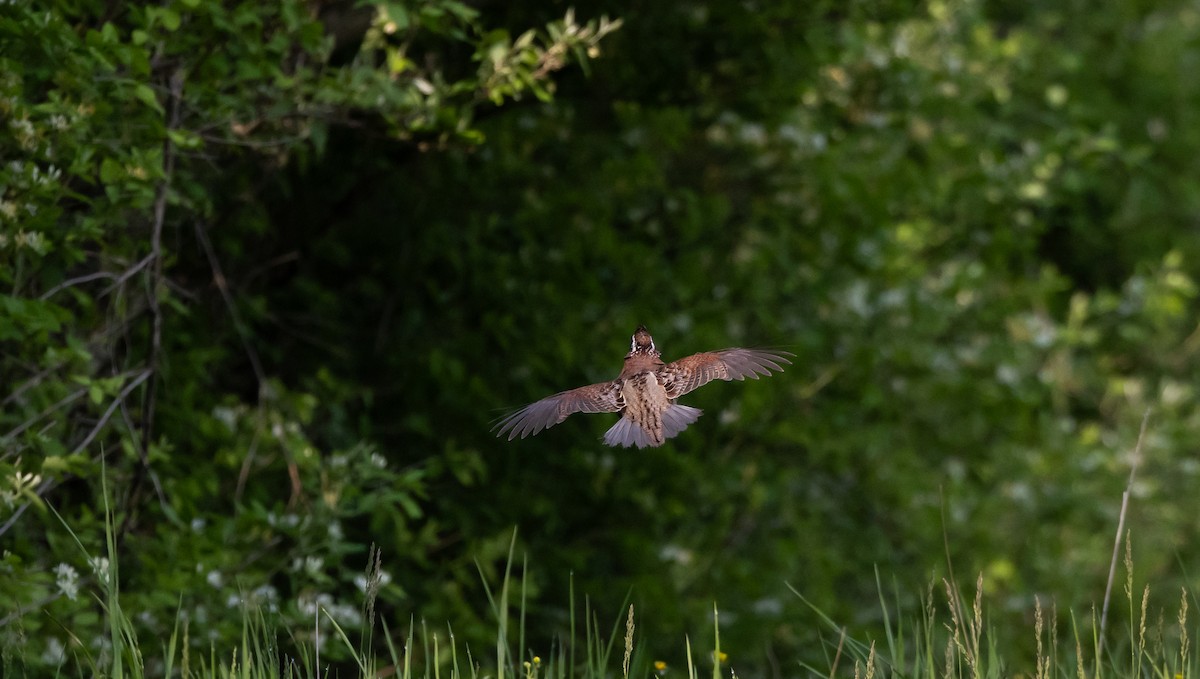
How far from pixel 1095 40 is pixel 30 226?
23.7 ft

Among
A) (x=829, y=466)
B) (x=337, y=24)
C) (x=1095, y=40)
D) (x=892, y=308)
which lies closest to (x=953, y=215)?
(x=892, y=308)

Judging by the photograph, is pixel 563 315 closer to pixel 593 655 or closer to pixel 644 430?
pixel 593 655

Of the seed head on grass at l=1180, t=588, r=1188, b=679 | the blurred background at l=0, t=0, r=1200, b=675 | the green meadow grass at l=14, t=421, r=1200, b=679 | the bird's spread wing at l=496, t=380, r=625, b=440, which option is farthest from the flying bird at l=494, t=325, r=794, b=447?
the blurred background at l=0, t=0, r=1200, b=675

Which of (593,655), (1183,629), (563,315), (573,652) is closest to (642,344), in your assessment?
(573,652)

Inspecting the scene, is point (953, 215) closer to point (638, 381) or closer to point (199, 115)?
point (199, 115)

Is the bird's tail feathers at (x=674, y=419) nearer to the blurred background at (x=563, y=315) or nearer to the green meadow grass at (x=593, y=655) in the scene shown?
the green meadow grass at (x=593, y=655)

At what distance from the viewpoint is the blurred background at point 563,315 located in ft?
13.1

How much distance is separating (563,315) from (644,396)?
3.15 metres

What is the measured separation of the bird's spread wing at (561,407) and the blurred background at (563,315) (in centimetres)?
90

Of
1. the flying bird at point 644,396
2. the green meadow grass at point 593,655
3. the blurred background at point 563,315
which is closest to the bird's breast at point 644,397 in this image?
the flying bird at point 644,396

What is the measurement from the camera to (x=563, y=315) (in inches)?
235

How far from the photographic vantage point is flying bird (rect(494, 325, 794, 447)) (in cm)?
279

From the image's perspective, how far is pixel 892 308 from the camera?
277 inches

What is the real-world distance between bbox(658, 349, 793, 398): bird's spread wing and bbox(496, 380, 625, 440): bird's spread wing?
0.32ft
